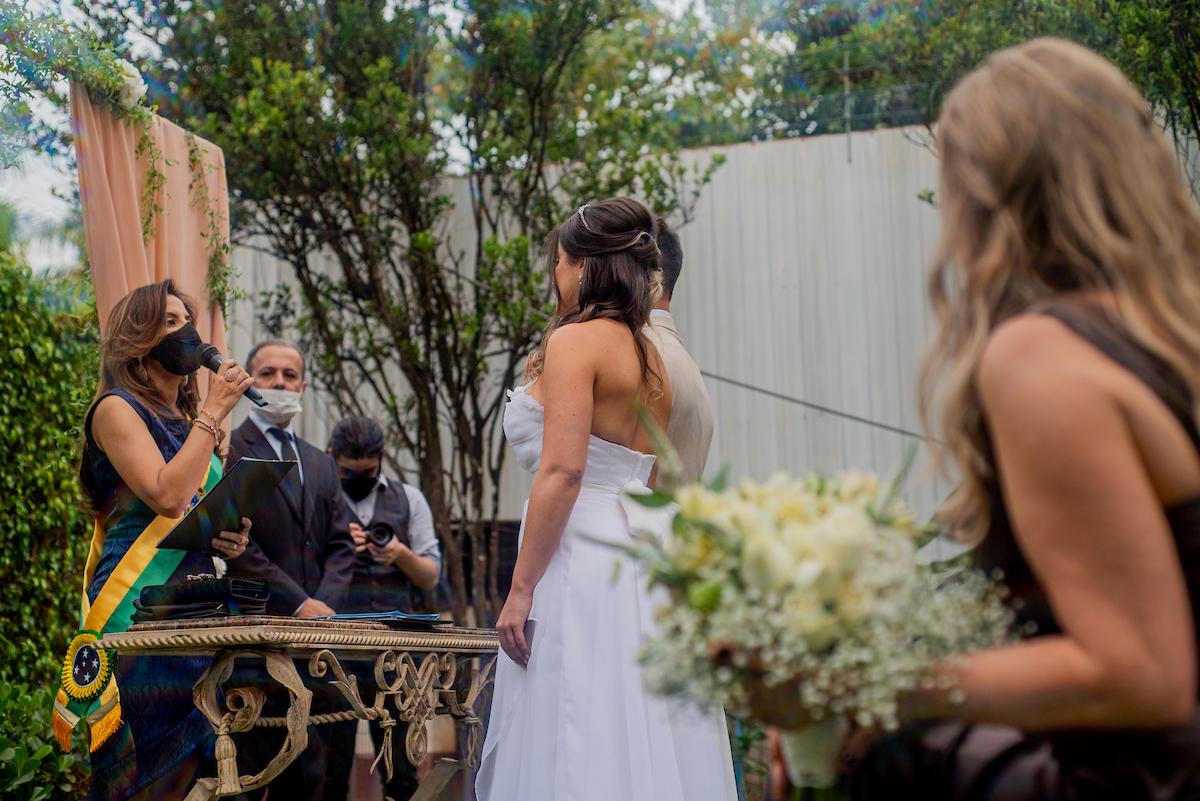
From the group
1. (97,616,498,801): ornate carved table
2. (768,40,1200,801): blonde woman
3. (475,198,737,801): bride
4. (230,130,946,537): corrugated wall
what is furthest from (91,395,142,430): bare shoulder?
(230,130,946,537): corrugated wall

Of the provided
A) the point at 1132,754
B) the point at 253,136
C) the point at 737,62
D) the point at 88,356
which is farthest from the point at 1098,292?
the point at 737,62

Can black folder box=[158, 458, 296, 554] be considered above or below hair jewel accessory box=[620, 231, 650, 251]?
below

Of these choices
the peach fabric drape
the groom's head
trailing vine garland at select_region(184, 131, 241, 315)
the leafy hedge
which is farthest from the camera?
the leafy hedge

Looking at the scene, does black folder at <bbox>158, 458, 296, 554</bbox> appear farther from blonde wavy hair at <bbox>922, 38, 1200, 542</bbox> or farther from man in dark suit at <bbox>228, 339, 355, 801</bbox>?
blonde wavy hair at <bbox>922, 38, 1200, 542</bbox>

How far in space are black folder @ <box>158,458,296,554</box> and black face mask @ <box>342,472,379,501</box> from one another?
8.21 feet

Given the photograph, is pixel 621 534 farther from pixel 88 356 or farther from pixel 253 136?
pixel 253 136

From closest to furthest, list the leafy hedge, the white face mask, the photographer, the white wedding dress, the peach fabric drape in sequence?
the white wedding dress, the peach fabric drape, the white face mask, the leafy hedge, the photographer

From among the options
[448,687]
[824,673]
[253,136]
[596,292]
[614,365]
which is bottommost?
[448,687]

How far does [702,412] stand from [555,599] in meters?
0.83

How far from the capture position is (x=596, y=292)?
12.2 ft

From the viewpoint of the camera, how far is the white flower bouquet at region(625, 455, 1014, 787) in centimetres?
145

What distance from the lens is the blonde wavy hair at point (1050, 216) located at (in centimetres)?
157

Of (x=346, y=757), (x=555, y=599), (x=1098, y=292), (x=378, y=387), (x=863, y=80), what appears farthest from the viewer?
(x=863, y=80)

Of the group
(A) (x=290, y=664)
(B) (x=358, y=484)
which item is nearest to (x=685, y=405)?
(A) (x=290, y=664)
